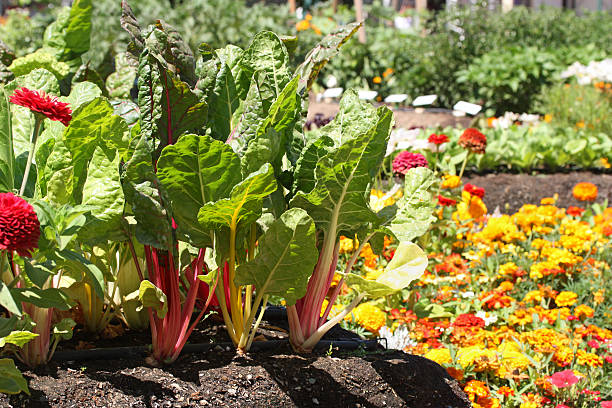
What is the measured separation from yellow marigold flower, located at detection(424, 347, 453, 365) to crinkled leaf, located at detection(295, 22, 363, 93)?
38.1 inches

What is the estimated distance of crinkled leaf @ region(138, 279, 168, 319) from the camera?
148 cm

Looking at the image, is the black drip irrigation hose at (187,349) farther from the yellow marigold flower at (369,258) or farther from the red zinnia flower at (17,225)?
the yellow marigold flower at (369,258)

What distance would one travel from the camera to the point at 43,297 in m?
1.40

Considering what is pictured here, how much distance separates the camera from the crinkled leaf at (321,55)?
1.89m

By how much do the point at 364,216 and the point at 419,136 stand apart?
4012 millimetres

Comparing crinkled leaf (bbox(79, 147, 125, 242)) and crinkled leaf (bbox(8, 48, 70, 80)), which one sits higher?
crinkled leaf (bbox(8, 48, 70, 80))

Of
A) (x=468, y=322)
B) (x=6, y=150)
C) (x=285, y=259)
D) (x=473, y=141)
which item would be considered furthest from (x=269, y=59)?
(x=473, y=141)

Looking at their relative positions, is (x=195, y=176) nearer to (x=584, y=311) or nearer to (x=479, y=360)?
(x=479, y=360)

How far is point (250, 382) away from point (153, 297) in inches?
11.7

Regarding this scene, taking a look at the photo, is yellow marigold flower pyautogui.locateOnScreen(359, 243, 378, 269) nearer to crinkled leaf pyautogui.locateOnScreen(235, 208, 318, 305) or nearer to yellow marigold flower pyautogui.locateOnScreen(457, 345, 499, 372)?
yellow marigold flower pyautogui.locateOnScreen(457, 345, 499, 372)

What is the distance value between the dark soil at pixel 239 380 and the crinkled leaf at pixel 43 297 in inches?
8.1

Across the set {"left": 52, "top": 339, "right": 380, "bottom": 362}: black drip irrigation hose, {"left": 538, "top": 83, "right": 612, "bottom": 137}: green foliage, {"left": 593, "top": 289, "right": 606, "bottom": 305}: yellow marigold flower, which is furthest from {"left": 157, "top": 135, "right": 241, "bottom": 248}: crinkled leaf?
{"left": 538, "top": 83, "right": 612, "bottom": 137}: green foliage

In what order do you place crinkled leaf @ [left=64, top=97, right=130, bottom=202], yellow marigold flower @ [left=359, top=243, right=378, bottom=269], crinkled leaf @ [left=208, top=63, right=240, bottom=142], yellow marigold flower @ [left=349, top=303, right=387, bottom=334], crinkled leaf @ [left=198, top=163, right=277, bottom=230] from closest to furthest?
crinkled leaf @ [left=198, top=163, right=277, bottom=230], crinkled leaf @ [left=64, top=97, right=130, bottom=202], crinkled leaf @ [left=208, top=63, right=240, bottom=142], yellow marigold flower @ [left=349, top=303, right=387, bottom=334], yellow marigold flower @ [left=359, top=243, right=378, bottom=269]

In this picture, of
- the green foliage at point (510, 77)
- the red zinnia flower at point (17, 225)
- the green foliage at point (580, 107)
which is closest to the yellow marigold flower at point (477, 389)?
the red zinnia flower at point (17, 225)
